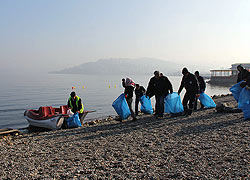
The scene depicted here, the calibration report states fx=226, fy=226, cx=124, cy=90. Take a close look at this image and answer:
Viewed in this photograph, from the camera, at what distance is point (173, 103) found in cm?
973

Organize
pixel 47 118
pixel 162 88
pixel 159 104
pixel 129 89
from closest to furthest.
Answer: pixel 162 88 → pixel 159 104 → pixel 129 89 → pixel 47 118

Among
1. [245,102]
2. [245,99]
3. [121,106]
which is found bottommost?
[121,106]

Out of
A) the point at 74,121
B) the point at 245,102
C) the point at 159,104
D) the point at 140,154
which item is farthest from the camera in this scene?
the point at 74,121

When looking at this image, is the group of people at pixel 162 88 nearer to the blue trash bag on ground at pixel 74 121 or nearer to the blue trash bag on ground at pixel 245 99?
the blue trash bag on ground at pixel 245 99

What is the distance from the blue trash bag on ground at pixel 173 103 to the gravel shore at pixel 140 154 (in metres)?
1.72

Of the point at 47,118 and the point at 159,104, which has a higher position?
the point at 159,104

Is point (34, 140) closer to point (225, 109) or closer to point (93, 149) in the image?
point (93, 149)

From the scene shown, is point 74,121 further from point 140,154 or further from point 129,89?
point 140,154

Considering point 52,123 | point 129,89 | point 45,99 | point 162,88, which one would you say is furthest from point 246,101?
point 45,99

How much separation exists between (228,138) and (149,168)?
2.90m

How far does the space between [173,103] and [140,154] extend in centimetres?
495

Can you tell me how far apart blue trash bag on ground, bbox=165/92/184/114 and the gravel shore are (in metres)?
1.72

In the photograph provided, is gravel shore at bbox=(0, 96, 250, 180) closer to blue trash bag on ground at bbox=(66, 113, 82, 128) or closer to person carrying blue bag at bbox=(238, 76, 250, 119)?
person carrying blue bag at bbox=(238, 76, 250, 119)

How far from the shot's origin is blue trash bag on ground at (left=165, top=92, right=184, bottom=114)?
9.66 m
